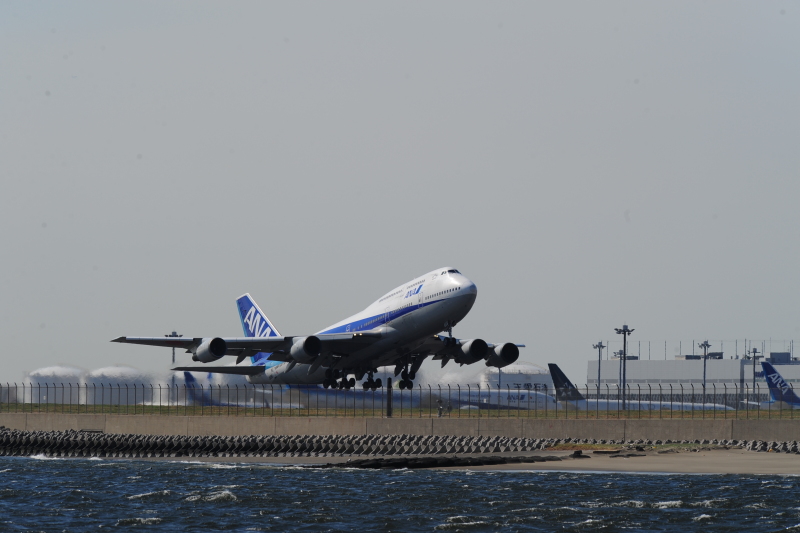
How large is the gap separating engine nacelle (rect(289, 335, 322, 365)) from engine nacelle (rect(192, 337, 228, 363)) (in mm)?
4028

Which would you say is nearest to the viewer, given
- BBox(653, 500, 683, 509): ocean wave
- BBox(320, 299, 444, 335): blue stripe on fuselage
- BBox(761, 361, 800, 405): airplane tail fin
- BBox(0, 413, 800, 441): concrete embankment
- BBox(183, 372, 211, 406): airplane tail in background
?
BBox(653, 500, 683, 509): ocean wave

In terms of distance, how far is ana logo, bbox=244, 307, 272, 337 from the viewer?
87.6m

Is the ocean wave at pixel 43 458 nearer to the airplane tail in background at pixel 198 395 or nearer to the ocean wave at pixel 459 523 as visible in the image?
the airplane tail in background at pixel 198 395

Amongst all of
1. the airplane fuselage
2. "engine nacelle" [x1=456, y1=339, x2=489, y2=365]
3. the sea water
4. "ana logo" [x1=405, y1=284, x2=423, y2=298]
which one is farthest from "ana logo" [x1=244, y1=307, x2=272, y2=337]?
the sea water

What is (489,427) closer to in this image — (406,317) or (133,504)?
(406,317)

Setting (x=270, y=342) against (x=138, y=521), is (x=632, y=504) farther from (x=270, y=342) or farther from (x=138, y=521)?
(x=270, y=342)

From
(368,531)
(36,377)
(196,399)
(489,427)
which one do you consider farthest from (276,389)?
(368,531)

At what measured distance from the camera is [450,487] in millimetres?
50500

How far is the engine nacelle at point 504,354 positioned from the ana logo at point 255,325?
22.4m

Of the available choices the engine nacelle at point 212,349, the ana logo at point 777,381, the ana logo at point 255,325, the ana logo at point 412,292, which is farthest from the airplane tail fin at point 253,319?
the ana logo at point 777,381

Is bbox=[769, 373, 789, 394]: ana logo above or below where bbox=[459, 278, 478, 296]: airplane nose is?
below

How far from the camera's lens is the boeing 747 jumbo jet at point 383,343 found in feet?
198

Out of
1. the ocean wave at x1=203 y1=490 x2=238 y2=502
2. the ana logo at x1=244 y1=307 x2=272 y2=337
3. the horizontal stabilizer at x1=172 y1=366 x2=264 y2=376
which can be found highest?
the ana logo at x1=244 y1=307 x2=272 y2=337

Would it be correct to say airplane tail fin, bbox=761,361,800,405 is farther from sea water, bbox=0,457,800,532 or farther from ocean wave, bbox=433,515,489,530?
ocean wave, bbox=433,515,489,530
